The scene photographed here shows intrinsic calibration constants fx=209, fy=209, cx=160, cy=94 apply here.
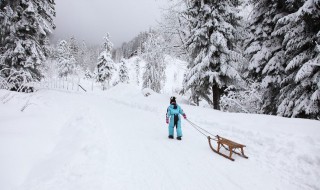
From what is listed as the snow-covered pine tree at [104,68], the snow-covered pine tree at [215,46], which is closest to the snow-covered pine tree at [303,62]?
the snow-covered pine tree at [215,46]

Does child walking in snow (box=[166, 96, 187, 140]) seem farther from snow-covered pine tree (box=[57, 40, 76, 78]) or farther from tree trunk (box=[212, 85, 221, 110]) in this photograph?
snow-covered pine tree (box=[57, 40, 76, 78])

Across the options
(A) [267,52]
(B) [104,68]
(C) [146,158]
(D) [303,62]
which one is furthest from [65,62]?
(C) [146,158]

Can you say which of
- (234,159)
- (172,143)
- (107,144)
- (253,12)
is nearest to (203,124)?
(172,143)

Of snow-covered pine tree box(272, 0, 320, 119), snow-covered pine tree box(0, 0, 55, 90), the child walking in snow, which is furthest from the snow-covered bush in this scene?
snow-covered pine tree box(0, 0, 55, 90)

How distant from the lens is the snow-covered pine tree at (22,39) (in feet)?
54.5

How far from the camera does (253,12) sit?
14.3m

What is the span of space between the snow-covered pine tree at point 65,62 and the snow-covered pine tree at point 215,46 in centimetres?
5337

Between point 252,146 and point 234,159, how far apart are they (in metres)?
1.51

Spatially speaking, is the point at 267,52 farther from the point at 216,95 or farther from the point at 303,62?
the point at 216,95

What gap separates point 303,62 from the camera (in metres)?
10.3

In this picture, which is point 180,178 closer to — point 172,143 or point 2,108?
point 172,143

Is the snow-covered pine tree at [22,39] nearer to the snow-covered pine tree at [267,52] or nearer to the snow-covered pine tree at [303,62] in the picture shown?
the snow-covered pine tree at [267,52]

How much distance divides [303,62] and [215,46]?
529 centimetres

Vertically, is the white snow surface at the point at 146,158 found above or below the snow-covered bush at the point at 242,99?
below
